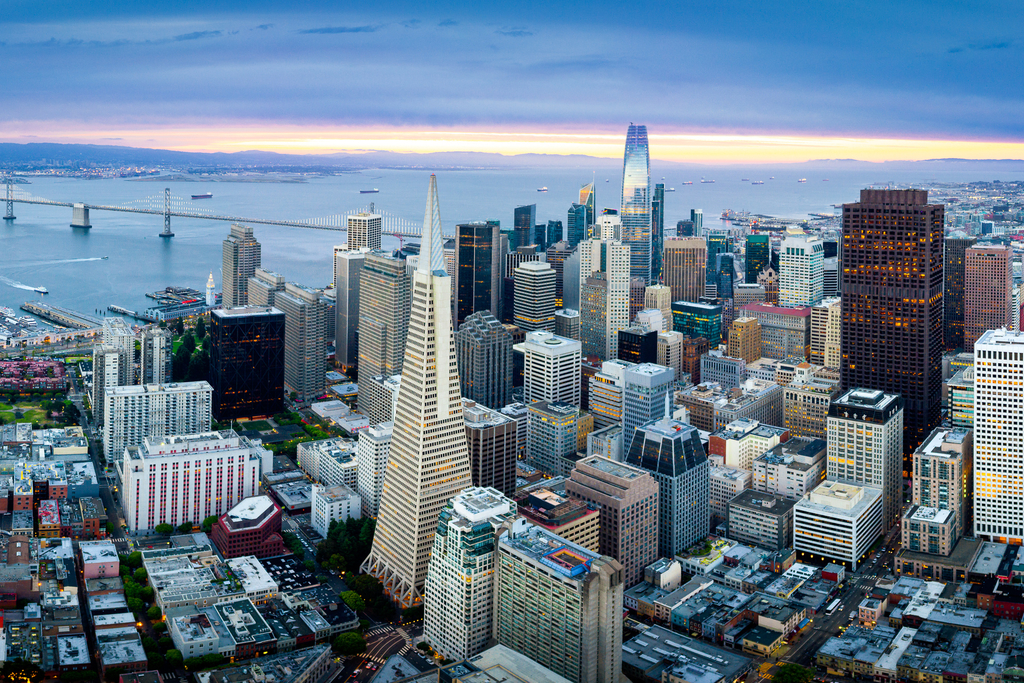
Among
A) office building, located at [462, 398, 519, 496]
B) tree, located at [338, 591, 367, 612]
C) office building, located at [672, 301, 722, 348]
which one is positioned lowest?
tree, located at [338, 591, 367, 612]

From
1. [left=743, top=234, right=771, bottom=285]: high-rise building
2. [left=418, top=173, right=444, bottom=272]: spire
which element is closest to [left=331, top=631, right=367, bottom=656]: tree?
[left=418, top=173, right=444, bottom=272]: spire

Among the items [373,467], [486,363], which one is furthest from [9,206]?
[373,467]

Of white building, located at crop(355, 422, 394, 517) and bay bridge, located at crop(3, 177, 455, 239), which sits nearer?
white building, located at crop(355, 422, 394, 517)

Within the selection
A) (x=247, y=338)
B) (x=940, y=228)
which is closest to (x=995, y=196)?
(x=940, y=228)

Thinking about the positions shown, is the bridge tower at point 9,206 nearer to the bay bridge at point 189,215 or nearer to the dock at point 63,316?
the bay bridge at point 189,215

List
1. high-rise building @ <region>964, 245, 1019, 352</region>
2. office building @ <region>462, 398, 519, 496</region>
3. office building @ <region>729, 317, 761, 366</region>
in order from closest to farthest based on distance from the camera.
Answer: office building @ <region>462, 398, 519, 496</region> → high-rise building @ <region>964, 245, 1019, 352</region> → office building @ <region>729, 317, 761, 366</region>

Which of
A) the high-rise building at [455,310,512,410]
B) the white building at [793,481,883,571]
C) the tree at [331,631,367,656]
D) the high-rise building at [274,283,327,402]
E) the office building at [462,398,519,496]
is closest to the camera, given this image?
the tree at [331,631,367,656]

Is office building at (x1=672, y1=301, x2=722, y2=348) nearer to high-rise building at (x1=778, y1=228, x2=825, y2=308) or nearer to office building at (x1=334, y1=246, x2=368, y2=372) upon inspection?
high-rise building at (x1=778, y1=228, x2=825, y2=308)

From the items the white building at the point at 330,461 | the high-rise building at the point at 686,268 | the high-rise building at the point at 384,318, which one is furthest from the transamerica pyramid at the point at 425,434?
the high-rise building at the point at 686,268
